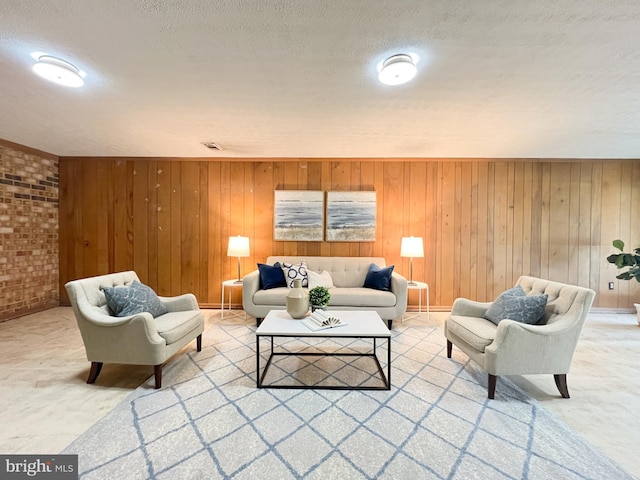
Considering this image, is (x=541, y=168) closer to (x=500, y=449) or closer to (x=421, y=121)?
(x=421, y=121)

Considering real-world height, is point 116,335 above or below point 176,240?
below

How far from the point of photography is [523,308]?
1933 mm

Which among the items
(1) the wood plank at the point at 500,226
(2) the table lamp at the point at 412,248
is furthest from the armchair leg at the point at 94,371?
(1) the wood plank at the point at 500,226

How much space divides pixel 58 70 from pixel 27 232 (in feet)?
10.2

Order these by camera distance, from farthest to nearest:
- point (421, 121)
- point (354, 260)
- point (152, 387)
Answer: point (354, 260), point (421, 121), point (152, 387)

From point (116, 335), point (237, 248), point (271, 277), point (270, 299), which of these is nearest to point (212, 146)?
point (237, 248)

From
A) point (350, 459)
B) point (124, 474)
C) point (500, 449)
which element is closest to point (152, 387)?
point (124, 474)

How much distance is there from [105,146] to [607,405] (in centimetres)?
565

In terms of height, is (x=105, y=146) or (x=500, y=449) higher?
(x=105, y=146)

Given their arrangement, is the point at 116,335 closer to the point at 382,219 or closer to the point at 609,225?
the point at 382,219

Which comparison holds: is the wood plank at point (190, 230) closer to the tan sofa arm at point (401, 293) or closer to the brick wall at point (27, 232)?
the brick wall at point (27, 232)

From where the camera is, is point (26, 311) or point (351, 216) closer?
point (26, 311)

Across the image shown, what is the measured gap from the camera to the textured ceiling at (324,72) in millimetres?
1303

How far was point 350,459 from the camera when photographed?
1.29 meters
